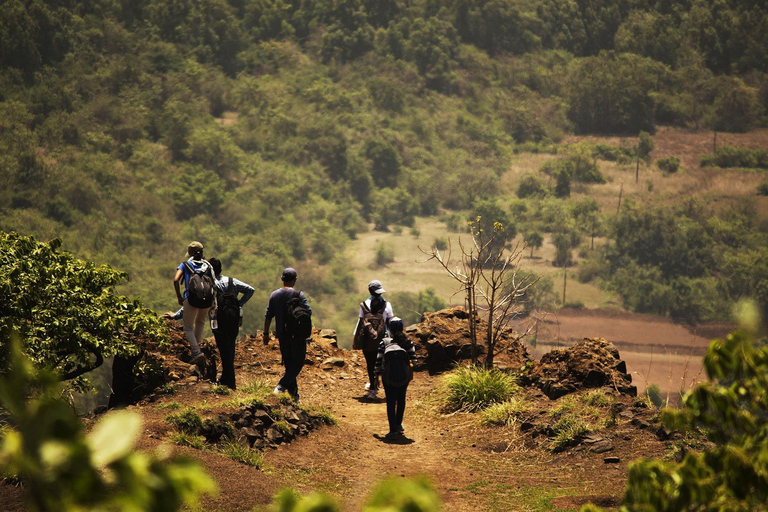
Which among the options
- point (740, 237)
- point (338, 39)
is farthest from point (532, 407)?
point (338, 39)

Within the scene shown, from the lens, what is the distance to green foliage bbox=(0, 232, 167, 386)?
26.8 ft

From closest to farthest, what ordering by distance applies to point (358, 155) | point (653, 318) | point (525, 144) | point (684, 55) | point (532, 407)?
point (532, 407) < point (653, 318) < point (358, 155) < point (525, 144) < point (684, 55)

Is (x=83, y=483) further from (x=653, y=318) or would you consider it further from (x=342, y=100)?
(x=342, y=100)

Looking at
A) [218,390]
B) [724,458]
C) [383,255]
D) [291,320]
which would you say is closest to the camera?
[724,458]

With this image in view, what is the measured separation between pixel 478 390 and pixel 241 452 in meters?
3.77

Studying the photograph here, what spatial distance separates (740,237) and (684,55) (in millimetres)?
38734

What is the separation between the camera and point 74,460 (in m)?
1.83

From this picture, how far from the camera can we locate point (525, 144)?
9725cm

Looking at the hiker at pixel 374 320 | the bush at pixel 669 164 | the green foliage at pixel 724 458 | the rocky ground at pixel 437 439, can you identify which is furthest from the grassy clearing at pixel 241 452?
the bush at pixel 669 164

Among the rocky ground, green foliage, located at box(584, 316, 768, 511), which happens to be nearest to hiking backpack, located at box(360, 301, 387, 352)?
the rocky ground

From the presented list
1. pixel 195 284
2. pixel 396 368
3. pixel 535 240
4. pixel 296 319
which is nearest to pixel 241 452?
pixel 396 368

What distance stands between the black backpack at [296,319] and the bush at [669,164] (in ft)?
268

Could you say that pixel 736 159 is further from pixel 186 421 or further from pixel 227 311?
pixel 186 421

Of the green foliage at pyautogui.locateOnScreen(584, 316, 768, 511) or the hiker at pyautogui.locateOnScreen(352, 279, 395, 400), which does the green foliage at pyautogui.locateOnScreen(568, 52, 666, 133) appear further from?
the green foliage at pyautogui.locateOnScreen(584, 316, 768, 511)
